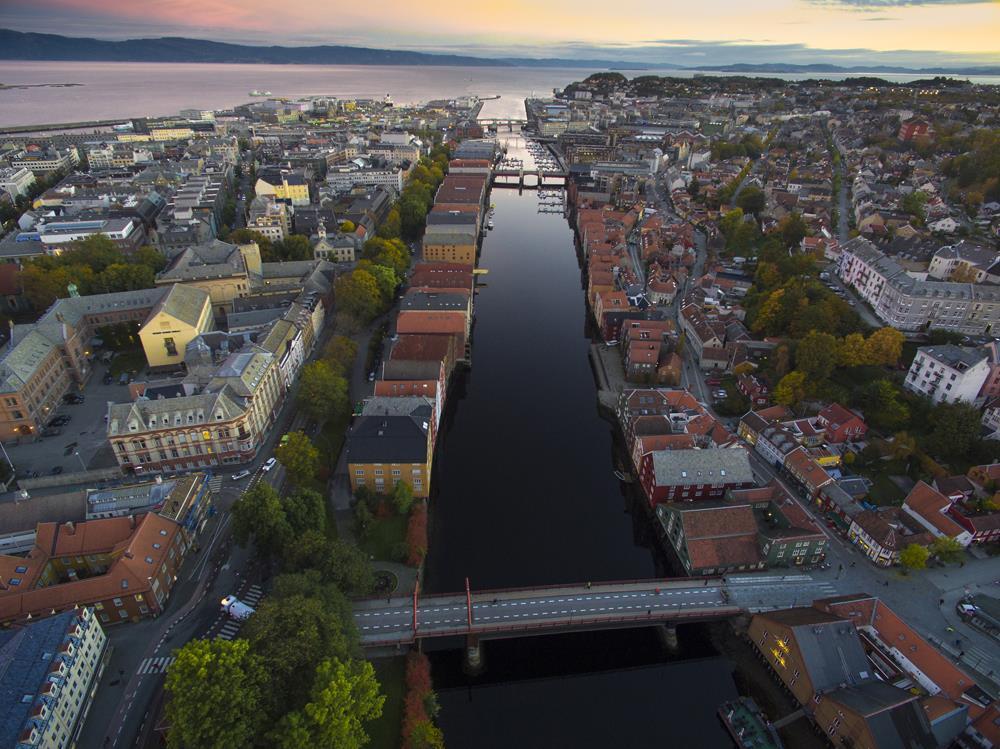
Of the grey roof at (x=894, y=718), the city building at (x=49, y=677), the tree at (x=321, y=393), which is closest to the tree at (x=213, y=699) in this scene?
the city building at (x=49, y=677)

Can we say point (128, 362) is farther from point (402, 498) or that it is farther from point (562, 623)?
point (562, 623)

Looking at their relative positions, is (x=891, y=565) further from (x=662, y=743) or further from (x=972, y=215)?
→ (x=972, y=215)

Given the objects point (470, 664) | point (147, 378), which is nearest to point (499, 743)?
point (470, 664)

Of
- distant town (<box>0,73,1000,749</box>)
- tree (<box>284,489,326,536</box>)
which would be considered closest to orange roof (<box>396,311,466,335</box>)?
distant town (<box>0,73,1000,749</box>)

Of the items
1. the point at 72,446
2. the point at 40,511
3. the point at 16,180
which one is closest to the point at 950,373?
the point at 40,511

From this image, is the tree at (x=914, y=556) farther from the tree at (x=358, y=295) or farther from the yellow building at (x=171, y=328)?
the yellow building at (x=171, y=328)

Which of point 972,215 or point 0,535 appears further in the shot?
point 972,215
